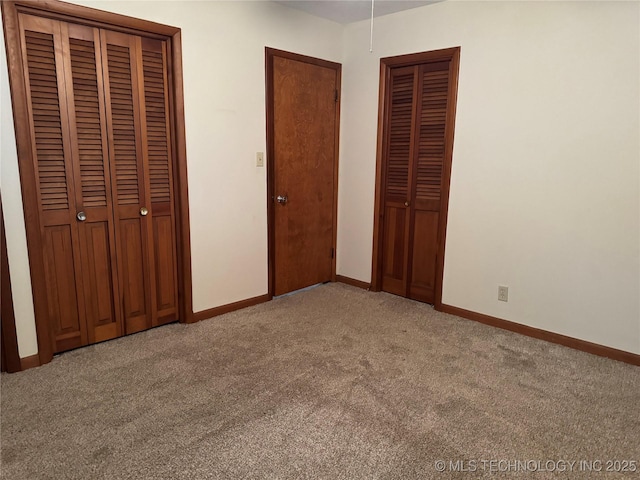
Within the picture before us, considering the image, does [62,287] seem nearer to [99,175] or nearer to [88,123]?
[99,175]

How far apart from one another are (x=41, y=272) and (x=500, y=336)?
3.00m

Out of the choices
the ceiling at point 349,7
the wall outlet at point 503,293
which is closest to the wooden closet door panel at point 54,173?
the ceiling at point 349,7

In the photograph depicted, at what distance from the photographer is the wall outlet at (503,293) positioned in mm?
3109

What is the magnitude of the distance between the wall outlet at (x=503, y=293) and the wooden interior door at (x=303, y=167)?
1.66 metres

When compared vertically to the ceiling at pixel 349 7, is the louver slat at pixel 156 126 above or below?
below

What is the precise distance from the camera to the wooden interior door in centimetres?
354

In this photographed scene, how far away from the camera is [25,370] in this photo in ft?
7.95

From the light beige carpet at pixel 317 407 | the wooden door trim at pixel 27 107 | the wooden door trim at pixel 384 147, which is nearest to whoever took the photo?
the light beige carpet at pixel 317 407

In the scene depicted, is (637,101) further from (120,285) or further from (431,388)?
(120,285)

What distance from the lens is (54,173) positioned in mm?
2449

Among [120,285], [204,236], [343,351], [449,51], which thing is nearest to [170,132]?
[204,236]

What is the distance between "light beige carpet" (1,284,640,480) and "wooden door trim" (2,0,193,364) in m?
0.51

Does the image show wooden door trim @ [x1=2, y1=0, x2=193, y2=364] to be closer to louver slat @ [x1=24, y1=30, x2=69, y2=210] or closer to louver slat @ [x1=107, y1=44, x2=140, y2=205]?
louver slat @ [x1=24, y1=30, x2=69, y2=210]

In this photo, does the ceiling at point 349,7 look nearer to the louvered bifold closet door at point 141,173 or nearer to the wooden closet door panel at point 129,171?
the louvered bifold closet door at point 141,173
